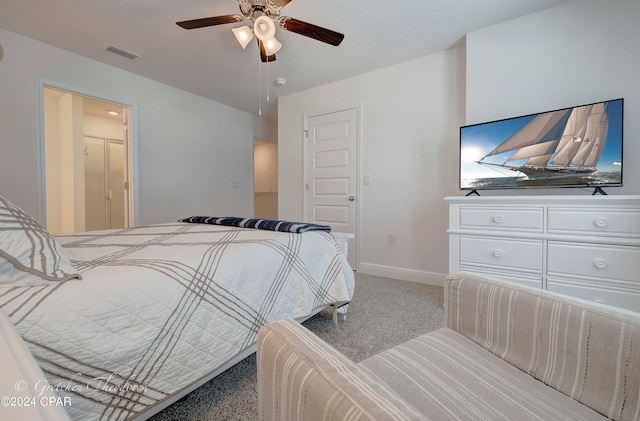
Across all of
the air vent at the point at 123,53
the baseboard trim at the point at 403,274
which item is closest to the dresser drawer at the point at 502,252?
the baseboard trim at the point at 403,274

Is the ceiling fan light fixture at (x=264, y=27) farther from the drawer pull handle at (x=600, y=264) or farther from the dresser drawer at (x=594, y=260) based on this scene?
the drawer pull handle at (x=600, y=264)

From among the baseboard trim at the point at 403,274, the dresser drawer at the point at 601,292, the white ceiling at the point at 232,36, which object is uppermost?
the white ceiling at the point at 232,36

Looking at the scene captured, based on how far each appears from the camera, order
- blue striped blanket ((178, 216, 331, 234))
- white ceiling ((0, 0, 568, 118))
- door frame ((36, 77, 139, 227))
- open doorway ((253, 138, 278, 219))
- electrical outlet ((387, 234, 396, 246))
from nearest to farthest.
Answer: blue striped blanket ((178, 216, 331, 234))
white ceiling ((0, 0, 568, 118))
door frame ((36, 77, 139, 227))
electrical outlet ((387, 234, 396, 246))
open doorway ((253, 138, 278, 219))

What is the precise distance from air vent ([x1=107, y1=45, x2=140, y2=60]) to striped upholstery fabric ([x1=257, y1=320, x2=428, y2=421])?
3434mm

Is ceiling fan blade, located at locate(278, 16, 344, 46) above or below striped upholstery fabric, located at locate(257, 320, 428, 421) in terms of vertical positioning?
above

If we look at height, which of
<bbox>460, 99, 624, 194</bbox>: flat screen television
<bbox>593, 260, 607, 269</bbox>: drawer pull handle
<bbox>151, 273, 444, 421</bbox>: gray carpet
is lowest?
<bbox>151, 273, 444, 421</bbox>: gray carpet

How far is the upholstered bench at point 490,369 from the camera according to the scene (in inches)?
18.1

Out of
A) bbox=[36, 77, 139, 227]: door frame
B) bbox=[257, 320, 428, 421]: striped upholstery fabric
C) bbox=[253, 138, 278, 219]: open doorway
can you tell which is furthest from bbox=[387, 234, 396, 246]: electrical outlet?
bbox=[253, 138, 278, 219]: open doorway

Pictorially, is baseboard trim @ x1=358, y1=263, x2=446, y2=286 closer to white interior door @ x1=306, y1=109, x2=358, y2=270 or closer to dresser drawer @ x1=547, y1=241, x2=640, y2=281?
white interior door @ x1=306, y1=109, x2=358, y2=270

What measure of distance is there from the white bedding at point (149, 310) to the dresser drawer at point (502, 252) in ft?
4.40

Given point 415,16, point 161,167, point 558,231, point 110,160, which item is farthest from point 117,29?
point 558,231

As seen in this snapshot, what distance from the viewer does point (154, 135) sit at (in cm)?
347

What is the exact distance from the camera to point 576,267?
1702 mm

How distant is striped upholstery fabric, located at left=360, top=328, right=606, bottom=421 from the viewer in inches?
23.5
